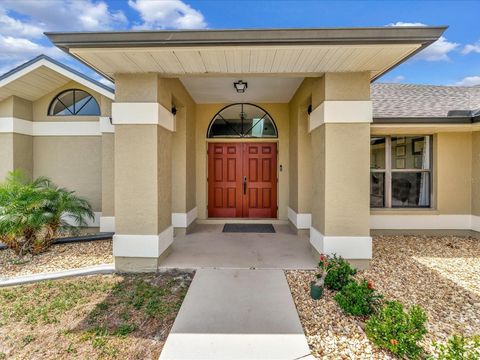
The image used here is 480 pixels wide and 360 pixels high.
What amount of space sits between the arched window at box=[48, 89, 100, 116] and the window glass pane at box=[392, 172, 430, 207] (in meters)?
8.24

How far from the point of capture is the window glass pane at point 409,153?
6.54 m

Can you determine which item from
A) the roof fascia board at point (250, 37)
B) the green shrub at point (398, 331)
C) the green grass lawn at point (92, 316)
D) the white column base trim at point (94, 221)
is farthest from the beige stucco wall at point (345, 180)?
the white column base trim at point (94, 221)

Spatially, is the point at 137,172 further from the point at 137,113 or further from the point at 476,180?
the point at 476,180

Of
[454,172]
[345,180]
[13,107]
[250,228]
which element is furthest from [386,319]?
[13,107]

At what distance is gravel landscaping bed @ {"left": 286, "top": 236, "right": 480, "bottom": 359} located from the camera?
103 inches

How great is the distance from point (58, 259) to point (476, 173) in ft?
30.8

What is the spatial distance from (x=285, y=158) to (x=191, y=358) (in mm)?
5792

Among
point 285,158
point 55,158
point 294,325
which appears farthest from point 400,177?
point 55,158

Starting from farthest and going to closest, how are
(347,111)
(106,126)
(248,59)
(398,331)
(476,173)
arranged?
(106,126)
(476,173)
(347,111)
(248,59)
(398,331)

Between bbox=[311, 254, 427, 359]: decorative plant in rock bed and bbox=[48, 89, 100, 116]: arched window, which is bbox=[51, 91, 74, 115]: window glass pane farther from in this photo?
bbox=[311, 254, 427, 359]: decorative plant in rock bed

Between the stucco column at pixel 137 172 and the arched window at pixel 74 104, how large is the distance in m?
3.73

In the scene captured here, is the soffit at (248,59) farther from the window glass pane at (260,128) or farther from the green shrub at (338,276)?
the window glass pane at (260,128)

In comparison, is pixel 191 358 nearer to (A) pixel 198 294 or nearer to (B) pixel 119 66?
(A) pixel 198 294

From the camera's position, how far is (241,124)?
757cm
